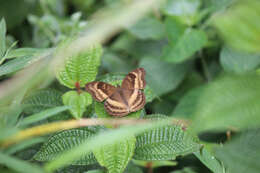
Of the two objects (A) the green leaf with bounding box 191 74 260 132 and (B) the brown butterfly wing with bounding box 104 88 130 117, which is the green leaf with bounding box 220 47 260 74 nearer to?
(B) the brown butterfly wing with bounding box 104 88 130 117

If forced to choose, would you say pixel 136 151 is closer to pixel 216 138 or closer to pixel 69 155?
pixel 69 155

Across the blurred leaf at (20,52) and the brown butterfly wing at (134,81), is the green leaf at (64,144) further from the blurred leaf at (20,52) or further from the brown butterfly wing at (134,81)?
the blurred leaf at (20,52)

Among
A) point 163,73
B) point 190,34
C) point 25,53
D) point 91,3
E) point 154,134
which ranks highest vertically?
point 91,3

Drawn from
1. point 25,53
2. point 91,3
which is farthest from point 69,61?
point 91,3

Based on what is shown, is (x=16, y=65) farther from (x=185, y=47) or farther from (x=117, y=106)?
(x=185, y=47)

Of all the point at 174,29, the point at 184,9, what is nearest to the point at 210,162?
the point at 174,29

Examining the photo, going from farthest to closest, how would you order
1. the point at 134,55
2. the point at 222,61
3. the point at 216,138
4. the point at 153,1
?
1. the point at 134,55
2. the point at 222,61
3. the point at 216,138
4. the point at 153,1

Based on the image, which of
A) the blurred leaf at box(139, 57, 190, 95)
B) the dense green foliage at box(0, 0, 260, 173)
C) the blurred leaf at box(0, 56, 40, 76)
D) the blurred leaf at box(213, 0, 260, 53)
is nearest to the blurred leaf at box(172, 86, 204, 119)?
the dense green foliage at box(0, 0, 260, 173)
